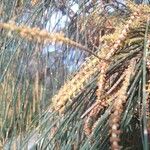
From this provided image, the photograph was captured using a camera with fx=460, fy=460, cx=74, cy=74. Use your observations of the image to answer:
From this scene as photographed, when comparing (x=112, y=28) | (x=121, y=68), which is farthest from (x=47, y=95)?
(x=121, y=68)

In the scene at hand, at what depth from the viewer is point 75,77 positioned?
73 centimetres

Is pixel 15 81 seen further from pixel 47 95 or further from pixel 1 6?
pixel 1 6

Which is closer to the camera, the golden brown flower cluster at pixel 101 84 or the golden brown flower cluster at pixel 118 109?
the golden brown flower cluster at pixel 118 109

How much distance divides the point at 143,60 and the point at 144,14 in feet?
0.44

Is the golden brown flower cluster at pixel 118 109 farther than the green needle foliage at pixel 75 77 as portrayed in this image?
No

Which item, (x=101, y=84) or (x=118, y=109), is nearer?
(x=118, y=109)

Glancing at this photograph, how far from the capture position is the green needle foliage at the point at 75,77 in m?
0.67

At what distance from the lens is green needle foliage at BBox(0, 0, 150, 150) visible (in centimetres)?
67

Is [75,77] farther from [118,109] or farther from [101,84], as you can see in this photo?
[118,109]

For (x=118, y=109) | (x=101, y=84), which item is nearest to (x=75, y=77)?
(x=101, y=84)

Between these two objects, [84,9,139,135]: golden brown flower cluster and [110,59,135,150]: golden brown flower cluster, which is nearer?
[110,59,135,150]: golden brown flower cluster

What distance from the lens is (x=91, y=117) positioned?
719mm

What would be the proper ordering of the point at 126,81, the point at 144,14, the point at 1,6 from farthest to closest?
the point at 1,6 < the point at 144,14 < the point at 126,81

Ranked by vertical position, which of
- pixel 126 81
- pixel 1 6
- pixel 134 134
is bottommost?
pixel 134 134
